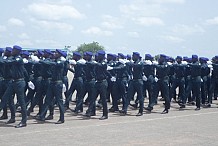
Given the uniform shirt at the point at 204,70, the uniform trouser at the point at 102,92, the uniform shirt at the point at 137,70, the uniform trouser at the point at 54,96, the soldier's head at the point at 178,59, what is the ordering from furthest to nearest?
the soldier's head at the point at 178,59, the uniform shirt at the point at 204,70, the uniform shirt at the point at 137,70, the uniform trouser at the point at 102,92, the uniform trouser at the point at 54,96

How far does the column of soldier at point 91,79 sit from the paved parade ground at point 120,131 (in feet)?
1.74

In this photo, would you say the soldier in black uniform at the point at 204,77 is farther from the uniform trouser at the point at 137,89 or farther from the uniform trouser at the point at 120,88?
the uniform trouser at the point at 137,89

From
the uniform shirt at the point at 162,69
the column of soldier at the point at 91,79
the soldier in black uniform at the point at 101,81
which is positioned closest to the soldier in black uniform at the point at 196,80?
the column of soldier at the point at 91,79

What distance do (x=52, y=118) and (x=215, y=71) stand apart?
26.7 ft

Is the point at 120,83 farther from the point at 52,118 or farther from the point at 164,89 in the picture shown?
the point at 52,118

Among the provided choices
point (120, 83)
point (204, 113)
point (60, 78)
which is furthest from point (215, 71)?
point (60, 78)

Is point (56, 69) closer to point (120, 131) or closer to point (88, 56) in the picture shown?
point (88, 56)

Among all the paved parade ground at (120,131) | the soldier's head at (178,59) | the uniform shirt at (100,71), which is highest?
the soldier's head at (178,59)

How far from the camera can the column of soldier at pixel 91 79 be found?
9750mm

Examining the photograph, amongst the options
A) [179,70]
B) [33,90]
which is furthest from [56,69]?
[179,70]

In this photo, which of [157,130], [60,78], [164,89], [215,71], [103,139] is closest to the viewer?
[103,139]

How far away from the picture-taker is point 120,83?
13.0m

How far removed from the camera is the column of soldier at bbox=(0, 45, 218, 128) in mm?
9750

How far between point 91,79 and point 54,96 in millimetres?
1614
